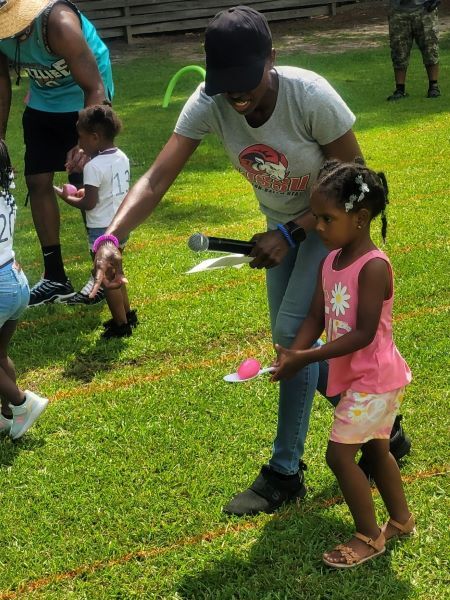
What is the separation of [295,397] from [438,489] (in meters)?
0.73

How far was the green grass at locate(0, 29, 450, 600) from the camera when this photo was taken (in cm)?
303

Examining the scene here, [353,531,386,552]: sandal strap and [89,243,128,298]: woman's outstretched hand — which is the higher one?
[89,243,128,298]: woman's outstretched hand

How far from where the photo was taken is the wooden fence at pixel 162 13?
21.4 m

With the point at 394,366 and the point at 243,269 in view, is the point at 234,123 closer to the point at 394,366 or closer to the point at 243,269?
the point at 394,366

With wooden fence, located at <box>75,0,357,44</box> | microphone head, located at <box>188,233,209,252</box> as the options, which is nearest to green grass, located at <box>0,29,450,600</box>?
microphone head, located at <box>188,233,209,252</box>

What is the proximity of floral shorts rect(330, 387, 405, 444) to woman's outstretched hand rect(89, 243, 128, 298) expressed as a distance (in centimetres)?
90

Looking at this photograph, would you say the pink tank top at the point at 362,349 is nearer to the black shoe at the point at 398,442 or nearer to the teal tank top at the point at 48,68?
the black shoe at the point at 398,442

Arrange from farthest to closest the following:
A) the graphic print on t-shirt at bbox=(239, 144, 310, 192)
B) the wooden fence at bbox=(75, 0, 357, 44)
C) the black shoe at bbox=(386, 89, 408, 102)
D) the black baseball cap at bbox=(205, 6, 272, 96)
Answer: the wooden fence at bbox=(75, 0, 357, 44)
the black shoe at bbox=(386, 89, 408, 102)
the graphic print on t-shirt at bbox=(239, 144, 310, 192)
the black baseball cap at bbox=(205, 6, 272, 96)

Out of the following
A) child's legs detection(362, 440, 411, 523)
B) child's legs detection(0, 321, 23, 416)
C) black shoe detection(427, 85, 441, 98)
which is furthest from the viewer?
black shoe detection(427, 85, 441, 98)

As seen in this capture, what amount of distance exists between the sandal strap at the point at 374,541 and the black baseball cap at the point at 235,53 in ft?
5.38

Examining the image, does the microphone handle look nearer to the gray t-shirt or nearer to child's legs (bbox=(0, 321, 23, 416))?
the gray t-shirt

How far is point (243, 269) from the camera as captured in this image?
6238mm

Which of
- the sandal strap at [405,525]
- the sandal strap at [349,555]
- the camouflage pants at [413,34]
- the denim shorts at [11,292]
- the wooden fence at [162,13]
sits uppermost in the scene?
the denim shorts at [11,292]

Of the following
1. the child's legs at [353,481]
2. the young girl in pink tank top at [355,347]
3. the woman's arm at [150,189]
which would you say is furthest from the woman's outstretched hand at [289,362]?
the woman's arm at [150,189]
